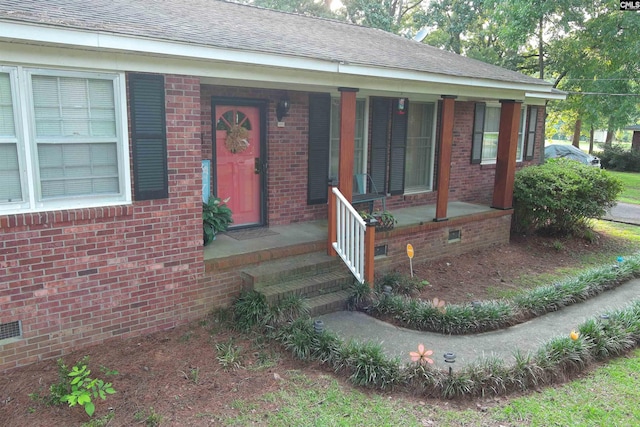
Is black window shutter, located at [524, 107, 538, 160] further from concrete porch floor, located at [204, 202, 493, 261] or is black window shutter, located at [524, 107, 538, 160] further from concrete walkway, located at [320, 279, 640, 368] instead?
concrete walkway, located at [320, 279, 640, 368]

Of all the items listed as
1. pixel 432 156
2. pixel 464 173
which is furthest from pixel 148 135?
pixel 464 173

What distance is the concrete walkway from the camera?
508 cm

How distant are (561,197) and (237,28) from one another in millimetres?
6925

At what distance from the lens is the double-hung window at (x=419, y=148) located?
32.5 feet

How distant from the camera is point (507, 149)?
9469mm

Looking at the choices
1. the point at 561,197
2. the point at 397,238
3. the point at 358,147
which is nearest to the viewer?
the point at 397,238

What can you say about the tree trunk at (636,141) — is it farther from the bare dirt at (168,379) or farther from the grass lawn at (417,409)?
the bare dirt at (168,379)

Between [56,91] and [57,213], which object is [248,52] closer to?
[56,91]

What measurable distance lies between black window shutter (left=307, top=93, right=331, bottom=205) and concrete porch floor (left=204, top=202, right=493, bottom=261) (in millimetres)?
552

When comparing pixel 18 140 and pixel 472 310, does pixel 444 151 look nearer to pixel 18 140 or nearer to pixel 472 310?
pixel 472 310

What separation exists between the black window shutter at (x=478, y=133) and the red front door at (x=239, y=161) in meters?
5.59

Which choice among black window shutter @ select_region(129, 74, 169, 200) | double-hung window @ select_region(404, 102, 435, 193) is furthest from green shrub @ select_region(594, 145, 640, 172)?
black window shutter @ select_region(129, 74, 169, 200)

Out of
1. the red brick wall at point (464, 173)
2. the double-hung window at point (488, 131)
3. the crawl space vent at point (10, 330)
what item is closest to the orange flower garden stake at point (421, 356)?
the crawl space vent at point (10, 330)

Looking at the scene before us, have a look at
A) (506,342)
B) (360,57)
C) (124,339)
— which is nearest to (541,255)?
(506,342)
